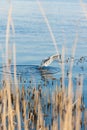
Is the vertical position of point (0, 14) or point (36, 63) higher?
point (0, 14)

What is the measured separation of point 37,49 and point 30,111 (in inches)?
206

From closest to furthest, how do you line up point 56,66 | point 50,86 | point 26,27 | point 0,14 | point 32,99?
point 32,99 < point 50,86 < point 56,66 < point 26,27 < point 0,14

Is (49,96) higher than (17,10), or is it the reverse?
(17,10)

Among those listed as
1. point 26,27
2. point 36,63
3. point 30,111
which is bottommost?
point 30,111

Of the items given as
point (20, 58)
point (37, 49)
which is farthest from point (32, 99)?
point (37, 49)

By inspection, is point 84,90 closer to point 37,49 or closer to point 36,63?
point 36,63

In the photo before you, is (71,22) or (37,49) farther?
(71,22)

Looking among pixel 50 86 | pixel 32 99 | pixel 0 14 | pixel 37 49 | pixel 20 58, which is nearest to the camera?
pixel 32 99

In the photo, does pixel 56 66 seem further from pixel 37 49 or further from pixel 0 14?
pixel 0 14

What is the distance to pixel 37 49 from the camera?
10234 mm

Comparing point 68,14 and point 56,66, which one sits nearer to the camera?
point 56,66

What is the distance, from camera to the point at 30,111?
5074mm

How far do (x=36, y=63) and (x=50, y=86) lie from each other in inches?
83.3

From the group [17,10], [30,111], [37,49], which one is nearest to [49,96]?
[30,111]
